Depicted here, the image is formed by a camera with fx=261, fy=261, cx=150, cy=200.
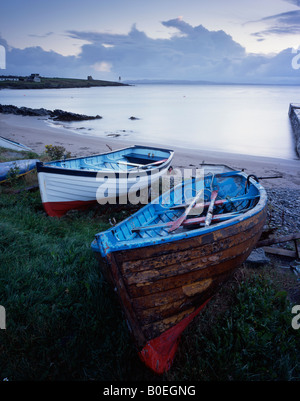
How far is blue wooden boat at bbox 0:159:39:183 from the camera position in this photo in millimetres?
8484

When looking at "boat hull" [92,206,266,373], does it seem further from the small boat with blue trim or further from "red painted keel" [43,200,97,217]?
"red painted keel" [43,200,97,217]

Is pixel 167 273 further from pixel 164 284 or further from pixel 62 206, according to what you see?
pixel 62 206

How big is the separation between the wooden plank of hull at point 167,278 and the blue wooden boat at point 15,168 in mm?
7023

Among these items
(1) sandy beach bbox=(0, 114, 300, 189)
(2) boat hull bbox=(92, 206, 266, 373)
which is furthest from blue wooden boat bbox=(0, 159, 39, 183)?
(2) boat hull bbox=(92, 206, 266, 373)

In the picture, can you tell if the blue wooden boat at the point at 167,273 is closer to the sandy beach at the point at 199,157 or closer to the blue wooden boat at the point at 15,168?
the blue wooden boat at the point at 15,168

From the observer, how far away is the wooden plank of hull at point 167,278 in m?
2.97

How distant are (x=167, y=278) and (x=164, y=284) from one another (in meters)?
0.08

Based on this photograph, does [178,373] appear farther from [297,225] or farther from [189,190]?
[297,225]

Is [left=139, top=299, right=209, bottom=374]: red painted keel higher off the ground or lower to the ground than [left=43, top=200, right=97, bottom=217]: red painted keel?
lower

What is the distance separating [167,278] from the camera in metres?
3.10

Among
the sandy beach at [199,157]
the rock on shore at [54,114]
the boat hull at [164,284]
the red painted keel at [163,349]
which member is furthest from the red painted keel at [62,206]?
the rock on shore at [54,114]

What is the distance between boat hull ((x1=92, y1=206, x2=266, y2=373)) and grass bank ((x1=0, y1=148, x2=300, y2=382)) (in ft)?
1.16
